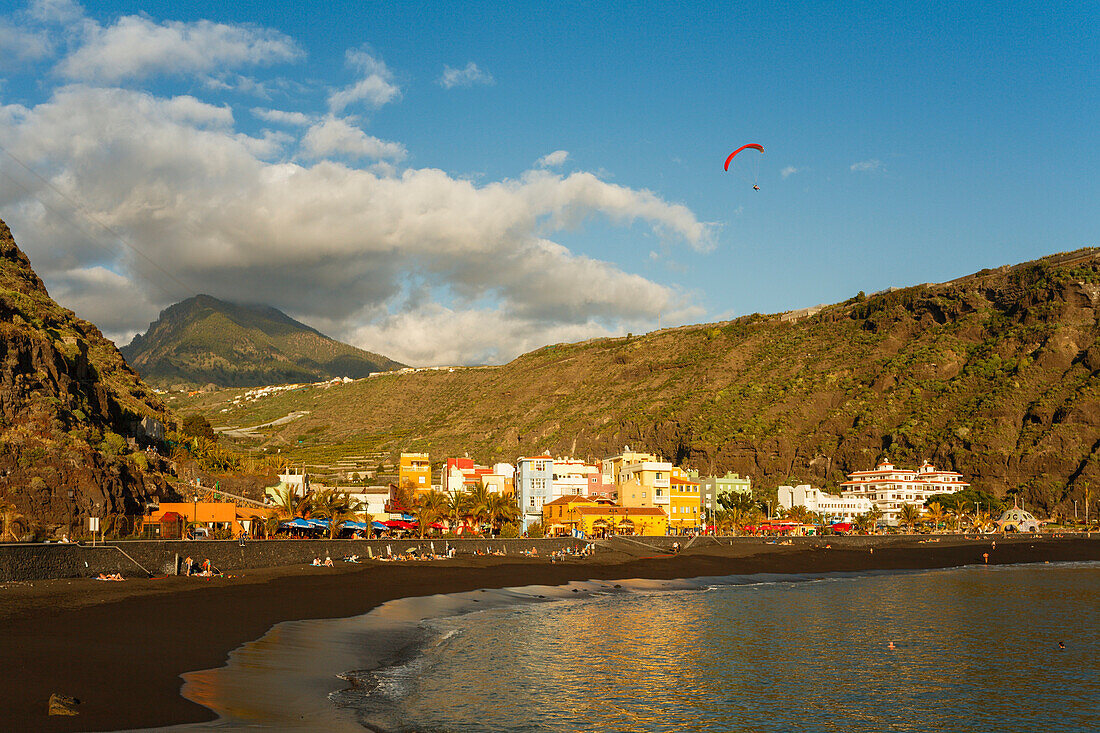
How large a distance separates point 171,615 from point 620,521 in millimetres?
Answer: 67552

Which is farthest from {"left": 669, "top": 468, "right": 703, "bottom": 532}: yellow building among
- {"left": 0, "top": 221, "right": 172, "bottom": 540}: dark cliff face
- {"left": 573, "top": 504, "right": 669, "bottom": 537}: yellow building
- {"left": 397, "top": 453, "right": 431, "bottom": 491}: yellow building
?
{"left": 0, "top": 221, "right": 172, "bottom": 540}: dark cliff face

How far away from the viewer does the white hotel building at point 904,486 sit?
136 metres

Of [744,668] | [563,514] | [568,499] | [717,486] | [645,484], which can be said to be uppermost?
[645,484]

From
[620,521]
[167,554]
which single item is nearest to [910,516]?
[620,521]

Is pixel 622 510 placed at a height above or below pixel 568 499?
below

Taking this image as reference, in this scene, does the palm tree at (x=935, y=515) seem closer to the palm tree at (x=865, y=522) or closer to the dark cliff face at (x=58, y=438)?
the palm tree at (x=865, y=522)

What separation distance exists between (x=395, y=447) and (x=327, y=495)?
411 ft

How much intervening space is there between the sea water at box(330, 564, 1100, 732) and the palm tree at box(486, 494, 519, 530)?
38.4 meters

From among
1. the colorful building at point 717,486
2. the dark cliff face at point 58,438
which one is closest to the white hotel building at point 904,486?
the colorful building at point 717,486

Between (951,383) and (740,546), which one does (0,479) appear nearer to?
(740,546)

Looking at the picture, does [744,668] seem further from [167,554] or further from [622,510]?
[622,510]

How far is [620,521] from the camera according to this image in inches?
3750

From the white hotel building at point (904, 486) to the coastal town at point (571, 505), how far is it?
0.17 meters

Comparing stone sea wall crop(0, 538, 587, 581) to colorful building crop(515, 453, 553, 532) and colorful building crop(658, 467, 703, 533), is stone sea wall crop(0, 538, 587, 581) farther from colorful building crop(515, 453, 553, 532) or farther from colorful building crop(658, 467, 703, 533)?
colorful building crop(658, 467, 703, 533)
